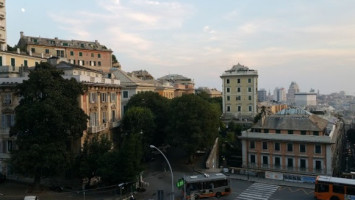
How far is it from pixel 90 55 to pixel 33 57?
29.6 m

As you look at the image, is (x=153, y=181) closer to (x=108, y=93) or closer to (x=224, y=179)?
(x=224, y=179)

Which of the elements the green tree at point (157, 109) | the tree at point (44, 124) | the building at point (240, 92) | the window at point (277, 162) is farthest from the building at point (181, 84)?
the tree at point (44, 124)

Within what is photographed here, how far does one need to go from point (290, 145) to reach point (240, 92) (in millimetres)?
32413

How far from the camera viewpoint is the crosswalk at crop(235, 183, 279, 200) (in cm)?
3366

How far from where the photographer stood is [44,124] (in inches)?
1282

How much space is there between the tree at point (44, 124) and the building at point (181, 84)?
216 ft

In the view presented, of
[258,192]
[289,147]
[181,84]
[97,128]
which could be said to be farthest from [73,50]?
[258,192]

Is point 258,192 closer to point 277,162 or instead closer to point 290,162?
point 290,162

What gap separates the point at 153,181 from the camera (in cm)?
4022

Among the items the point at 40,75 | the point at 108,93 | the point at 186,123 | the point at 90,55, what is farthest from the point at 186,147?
the point at 90,55

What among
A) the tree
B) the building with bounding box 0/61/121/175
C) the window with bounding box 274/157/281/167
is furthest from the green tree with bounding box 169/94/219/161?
the tree

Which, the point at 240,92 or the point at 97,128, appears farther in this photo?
the point at 240,92

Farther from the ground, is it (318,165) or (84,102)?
(84,102)

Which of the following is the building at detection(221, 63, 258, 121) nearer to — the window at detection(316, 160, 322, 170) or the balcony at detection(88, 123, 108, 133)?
the window at detection(316, 160, 322, 170)
